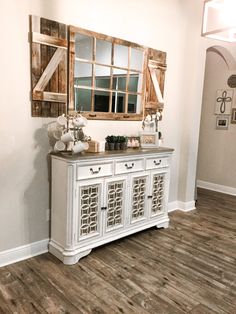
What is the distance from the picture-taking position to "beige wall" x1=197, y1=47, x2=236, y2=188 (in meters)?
4.98

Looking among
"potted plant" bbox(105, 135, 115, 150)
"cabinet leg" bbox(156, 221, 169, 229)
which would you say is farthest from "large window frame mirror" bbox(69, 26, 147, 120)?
"cabinet leg" bbox(156, 221, 169, 229)

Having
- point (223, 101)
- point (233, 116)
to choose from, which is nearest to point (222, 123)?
point (233, 116)

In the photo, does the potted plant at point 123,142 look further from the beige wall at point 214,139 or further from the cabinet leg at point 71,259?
the beige wall at point 214,139

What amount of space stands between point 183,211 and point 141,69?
6.60ft

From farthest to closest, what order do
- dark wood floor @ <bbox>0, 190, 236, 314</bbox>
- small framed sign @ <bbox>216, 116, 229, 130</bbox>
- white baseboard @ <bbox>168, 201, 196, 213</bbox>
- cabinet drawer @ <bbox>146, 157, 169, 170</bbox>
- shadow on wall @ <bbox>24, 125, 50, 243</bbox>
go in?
small framed sign @ <bbox>216, 116, 229, 130</bbox> < white baseboard @ <bbox>168, 201, 196, 213</bbox> < cabinet drawer @ <bbox>146, 157, 169, 170</bbox> < shadow on wall @ <bbox>24, 125, 50, 243</bbox> < dark wood floor @ <bbox>0, 190, 236, 314</bbox>

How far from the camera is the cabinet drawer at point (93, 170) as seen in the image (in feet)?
8.22

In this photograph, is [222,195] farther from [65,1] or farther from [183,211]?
[65,1]

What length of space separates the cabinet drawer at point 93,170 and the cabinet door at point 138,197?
0.35m

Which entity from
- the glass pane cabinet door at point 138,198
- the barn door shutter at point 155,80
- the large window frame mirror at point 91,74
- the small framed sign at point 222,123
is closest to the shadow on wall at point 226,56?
the small framed sign at point 222,123

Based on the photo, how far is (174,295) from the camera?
7.18 ft

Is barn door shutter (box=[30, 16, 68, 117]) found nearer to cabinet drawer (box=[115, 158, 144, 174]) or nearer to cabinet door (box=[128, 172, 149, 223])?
cabinet drawer (box=[115, 158, 144, 174])

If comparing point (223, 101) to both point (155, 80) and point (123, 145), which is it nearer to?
point (155, 80)

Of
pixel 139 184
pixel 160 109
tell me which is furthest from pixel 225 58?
pixel 139 184

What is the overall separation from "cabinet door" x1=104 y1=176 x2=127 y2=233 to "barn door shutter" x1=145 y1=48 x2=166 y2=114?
110cm
